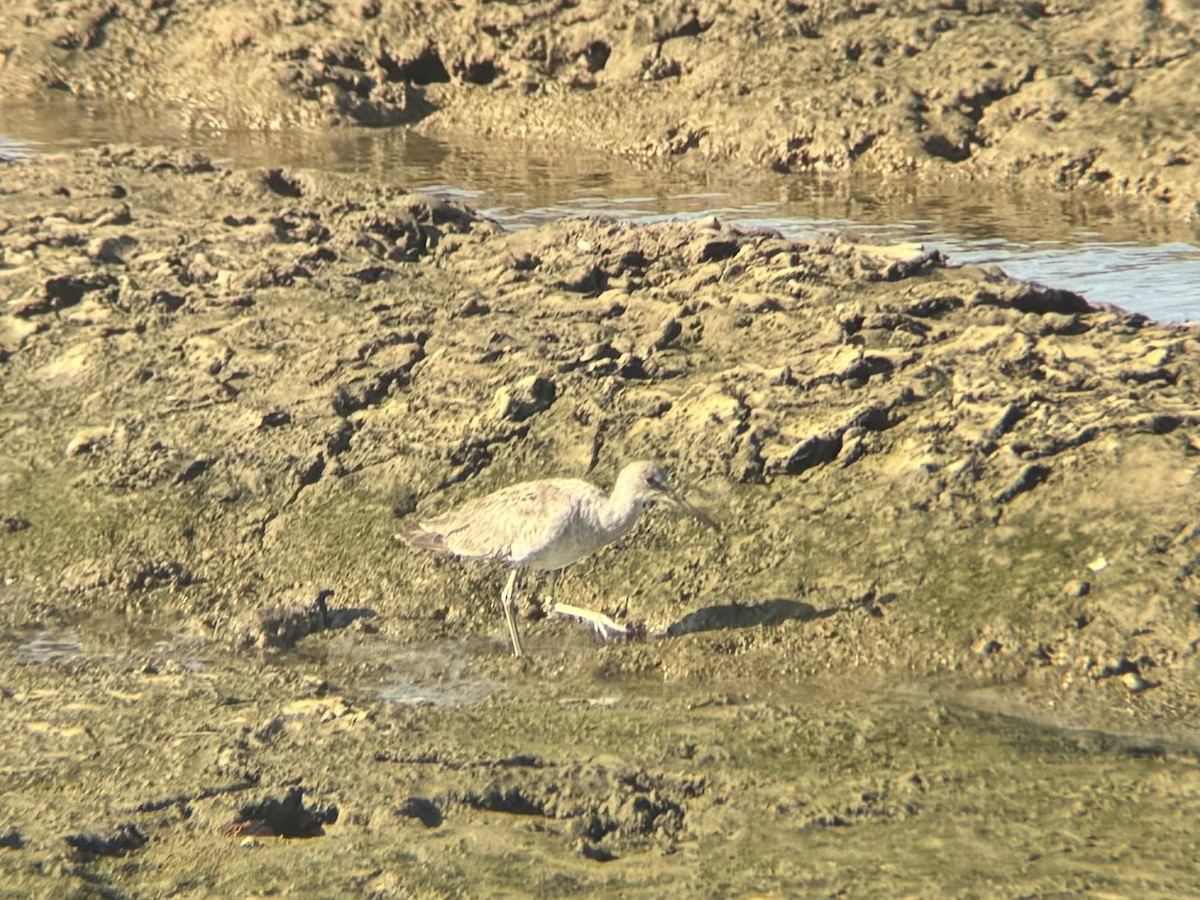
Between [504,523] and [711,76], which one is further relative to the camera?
[711,76]

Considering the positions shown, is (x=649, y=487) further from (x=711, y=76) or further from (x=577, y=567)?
(x=711, y=76)

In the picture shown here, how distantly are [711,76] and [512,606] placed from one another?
6.84 metres

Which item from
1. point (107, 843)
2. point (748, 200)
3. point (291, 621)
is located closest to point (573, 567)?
point (291, 621)

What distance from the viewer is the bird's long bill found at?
232 inches

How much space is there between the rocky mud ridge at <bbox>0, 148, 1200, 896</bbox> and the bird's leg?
0.08 m

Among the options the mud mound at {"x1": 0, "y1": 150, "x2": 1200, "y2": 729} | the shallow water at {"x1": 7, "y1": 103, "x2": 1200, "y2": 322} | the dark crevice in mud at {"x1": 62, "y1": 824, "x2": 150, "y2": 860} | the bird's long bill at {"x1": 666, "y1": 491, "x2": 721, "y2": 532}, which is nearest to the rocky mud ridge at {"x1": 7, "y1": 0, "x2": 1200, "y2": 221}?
the shallow water at {"x1": 7, "y1": 103, "x2": 1200, "y2": 322}

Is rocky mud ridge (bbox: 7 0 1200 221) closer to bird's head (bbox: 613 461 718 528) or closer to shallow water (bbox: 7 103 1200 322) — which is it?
shallow water (bbox: 7 103 1200 322)

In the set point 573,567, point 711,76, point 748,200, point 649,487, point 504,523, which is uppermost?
point 711,76

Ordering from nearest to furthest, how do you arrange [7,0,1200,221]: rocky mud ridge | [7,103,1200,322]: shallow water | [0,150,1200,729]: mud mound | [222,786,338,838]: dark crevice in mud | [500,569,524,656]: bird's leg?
[222,786,338,838]: dark crevice in mud
[0,150,1200,729]: mud mound
[500,569,524,656]: bird's leg
[7,103,1200,322]: shallow water
[7,0,1200,221]: rocky mud ridge

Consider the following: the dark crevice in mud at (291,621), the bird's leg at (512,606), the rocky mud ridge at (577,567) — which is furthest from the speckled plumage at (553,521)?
the dark crevice in mud at (291,621)

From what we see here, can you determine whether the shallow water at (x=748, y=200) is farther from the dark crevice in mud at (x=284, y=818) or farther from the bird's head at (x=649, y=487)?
the dark crevice in mud at (x=284, y=818)

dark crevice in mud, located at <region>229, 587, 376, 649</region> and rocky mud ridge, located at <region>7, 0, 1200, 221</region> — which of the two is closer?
dark crevice in mud, located at <region>229, 587, 376, 649</region>

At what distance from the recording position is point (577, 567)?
6238 mm

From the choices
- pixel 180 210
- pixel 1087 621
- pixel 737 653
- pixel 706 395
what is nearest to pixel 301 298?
pixel 180 210
